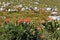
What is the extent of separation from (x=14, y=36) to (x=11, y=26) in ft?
2.05

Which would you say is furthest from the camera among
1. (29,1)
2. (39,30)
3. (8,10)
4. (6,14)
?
(29,1)

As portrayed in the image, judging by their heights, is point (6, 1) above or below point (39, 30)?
below

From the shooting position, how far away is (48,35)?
1639 cm

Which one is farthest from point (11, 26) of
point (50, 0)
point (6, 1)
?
point (50, 0)

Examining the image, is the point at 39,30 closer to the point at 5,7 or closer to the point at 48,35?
the point at 48,35

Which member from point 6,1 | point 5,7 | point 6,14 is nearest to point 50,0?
point 6,1

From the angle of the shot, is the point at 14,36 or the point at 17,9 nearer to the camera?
the point at 14,36

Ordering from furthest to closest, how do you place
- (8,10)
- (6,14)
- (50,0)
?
(50,0) < (8,10) < (6,14)

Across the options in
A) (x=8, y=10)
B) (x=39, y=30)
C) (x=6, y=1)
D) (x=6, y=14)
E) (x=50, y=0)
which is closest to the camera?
(x=39, y=30)

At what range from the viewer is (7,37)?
54.3ft

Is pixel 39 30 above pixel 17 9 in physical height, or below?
above

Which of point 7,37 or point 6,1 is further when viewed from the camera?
point 6,1

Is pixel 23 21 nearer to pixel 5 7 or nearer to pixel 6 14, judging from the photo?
pixel 6 14

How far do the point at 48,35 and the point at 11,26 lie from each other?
2162 mm
